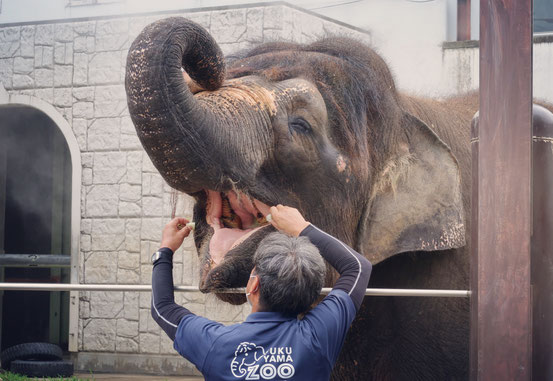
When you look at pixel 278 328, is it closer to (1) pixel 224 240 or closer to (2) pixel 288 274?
(2) pixel 288 274

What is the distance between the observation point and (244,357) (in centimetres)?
210

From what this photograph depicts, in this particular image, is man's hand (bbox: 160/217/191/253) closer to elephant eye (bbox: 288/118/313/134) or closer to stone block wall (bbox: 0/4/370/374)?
elephant eye (bbox: 288/118/313/134)

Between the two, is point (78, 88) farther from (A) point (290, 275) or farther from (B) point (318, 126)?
(A) point (290, 275)

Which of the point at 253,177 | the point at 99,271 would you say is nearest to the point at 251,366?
the point at 253,177

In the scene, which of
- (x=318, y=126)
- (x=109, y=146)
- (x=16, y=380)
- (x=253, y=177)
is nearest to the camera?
(x=253, y=177)

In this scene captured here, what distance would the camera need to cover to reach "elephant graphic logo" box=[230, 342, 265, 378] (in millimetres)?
2094

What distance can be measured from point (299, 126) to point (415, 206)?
0.56m

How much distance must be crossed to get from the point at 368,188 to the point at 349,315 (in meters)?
1.00

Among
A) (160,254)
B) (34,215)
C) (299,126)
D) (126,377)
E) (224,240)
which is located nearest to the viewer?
(160,254)

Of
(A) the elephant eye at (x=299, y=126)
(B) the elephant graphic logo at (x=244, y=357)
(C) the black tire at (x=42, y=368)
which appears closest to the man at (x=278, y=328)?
(B) the elephant graphic logo at (x=244, y=357)

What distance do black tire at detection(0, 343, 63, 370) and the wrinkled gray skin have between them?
4.47 metres

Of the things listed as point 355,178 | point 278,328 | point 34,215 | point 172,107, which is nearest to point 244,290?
point 278,328

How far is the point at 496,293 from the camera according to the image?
84.8 inches

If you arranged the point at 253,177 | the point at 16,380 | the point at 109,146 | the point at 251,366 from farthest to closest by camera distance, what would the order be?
the point at 109,146, the point at 16,380, the point at 253,177, the point at 251,366
